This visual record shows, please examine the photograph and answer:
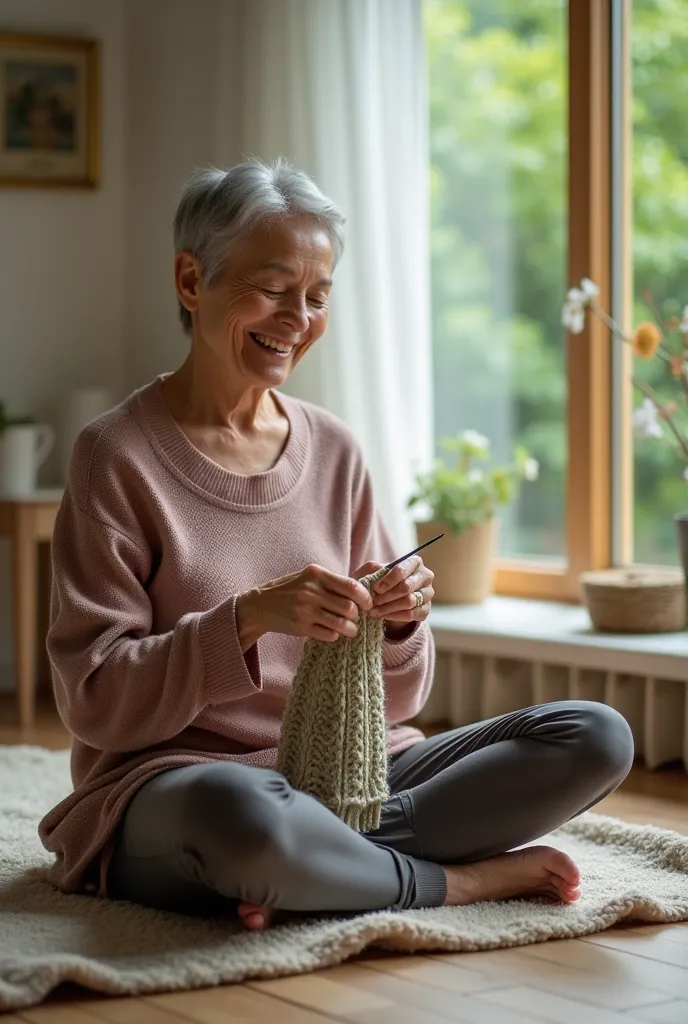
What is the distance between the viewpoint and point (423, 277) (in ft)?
12.1

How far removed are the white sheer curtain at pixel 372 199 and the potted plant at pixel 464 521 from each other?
142 mm

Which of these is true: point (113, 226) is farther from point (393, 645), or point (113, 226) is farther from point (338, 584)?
point (338, 584)

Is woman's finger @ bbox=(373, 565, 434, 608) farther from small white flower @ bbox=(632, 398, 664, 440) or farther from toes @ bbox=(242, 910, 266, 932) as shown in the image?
small white flower @ bbox=(632, 398, 664, 440)

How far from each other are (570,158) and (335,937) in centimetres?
220

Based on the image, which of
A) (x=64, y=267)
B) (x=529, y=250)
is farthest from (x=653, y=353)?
(x=64, y=267)

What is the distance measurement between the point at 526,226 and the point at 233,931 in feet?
7.58

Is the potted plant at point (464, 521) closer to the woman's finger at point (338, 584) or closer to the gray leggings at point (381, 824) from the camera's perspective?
the gray leggings at point (381, 824)

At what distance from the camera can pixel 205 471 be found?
2.16 metres

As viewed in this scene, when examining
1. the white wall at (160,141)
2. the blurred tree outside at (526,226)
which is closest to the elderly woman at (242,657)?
the blurred tree outside at (526,226)

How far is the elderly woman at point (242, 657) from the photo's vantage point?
1.90m

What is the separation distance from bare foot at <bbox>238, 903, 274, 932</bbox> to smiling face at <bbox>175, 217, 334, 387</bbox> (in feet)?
2.42

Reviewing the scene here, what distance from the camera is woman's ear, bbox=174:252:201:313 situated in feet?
7.19

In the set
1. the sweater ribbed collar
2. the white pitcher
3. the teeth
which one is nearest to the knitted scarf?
the sweater ribbed collar

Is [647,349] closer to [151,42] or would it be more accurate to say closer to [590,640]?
[590,640]
